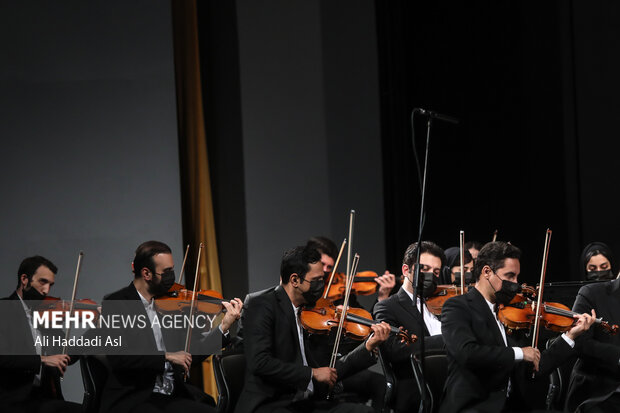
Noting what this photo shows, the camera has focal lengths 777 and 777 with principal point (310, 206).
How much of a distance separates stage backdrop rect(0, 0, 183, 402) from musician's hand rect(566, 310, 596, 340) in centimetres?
293

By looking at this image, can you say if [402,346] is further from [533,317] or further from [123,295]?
[123,295]

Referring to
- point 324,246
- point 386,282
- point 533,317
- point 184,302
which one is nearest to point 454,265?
point 386,282

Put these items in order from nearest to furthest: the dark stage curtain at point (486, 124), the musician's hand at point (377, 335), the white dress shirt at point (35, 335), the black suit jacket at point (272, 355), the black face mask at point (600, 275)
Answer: the black suit jacket at point (272, 355) → the musician's hand at point (377, 335) → the white dress shirt at point (35, 335) → the black face mask at point (600, 275) → the dark stage curtain at point (486, 124)

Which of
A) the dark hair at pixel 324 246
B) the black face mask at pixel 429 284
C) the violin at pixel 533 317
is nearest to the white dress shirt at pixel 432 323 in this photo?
the black face mask at pixel 429 284

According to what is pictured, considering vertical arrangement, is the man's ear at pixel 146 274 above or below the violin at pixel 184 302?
above

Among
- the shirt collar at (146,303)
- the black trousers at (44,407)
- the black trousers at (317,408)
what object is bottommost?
the black trousers at (44,407)

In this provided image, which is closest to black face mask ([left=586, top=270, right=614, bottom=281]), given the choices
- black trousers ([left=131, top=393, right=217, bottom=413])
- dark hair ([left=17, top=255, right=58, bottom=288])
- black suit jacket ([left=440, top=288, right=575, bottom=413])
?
black suit jacket ([left=440, top=288, right=575, bottom=413])

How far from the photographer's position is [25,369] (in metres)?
3.69

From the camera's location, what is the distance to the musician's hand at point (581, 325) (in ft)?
10.9

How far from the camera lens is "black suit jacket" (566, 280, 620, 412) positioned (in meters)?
3.39

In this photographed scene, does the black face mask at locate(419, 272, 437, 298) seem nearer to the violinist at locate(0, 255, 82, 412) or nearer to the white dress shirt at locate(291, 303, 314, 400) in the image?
the white dress shirt at locate(291, 303, 314, 400)

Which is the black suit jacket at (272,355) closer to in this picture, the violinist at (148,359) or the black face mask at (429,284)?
the violinist at (148,359)

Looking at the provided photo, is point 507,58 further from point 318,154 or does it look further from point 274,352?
point 274,352

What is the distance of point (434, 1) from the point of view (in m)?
6.20
